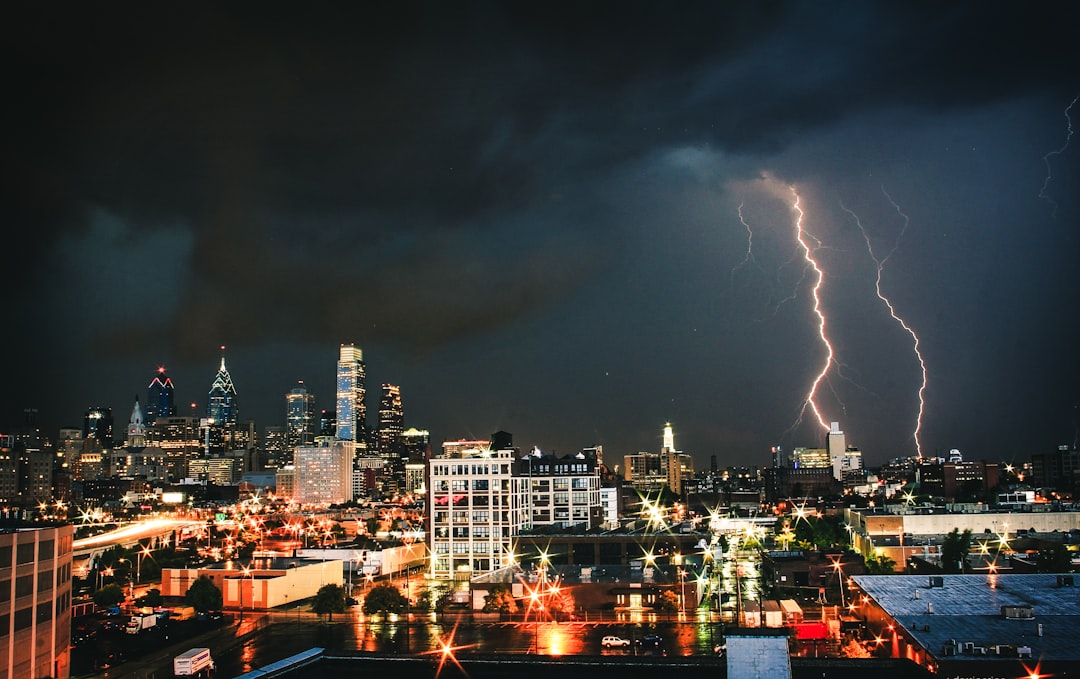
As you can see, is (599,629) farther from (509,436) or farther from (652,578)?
(509,436)

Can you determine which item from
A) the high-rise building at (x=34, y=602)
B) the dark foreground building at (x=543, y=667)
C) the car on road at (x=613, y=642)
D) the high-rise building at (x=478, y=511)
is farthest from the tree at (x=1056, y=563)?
the high-rise building at (x=34, y=602)

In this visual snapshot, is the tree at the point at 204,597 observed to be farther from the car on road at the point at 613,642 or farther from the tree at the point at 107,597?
the car on road at the point at 613,642

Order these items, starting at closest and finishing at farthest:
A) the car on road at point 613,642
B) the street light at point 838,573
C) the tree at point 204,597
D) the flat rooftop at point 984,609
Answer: the flat rooftop at point 984,609 → the car on road at point 613,642 → the street light at point 838,573 → the tree at point 204,597

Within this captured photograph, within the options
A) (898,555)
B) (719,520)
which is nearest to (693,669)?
(898,555)

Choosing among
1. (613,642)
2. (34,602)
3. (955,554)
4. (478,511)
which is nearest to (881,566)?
(955,554)

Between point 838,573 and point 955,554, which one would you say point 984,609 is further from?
point 955,554

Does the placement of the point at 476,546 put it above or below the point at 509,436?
below
